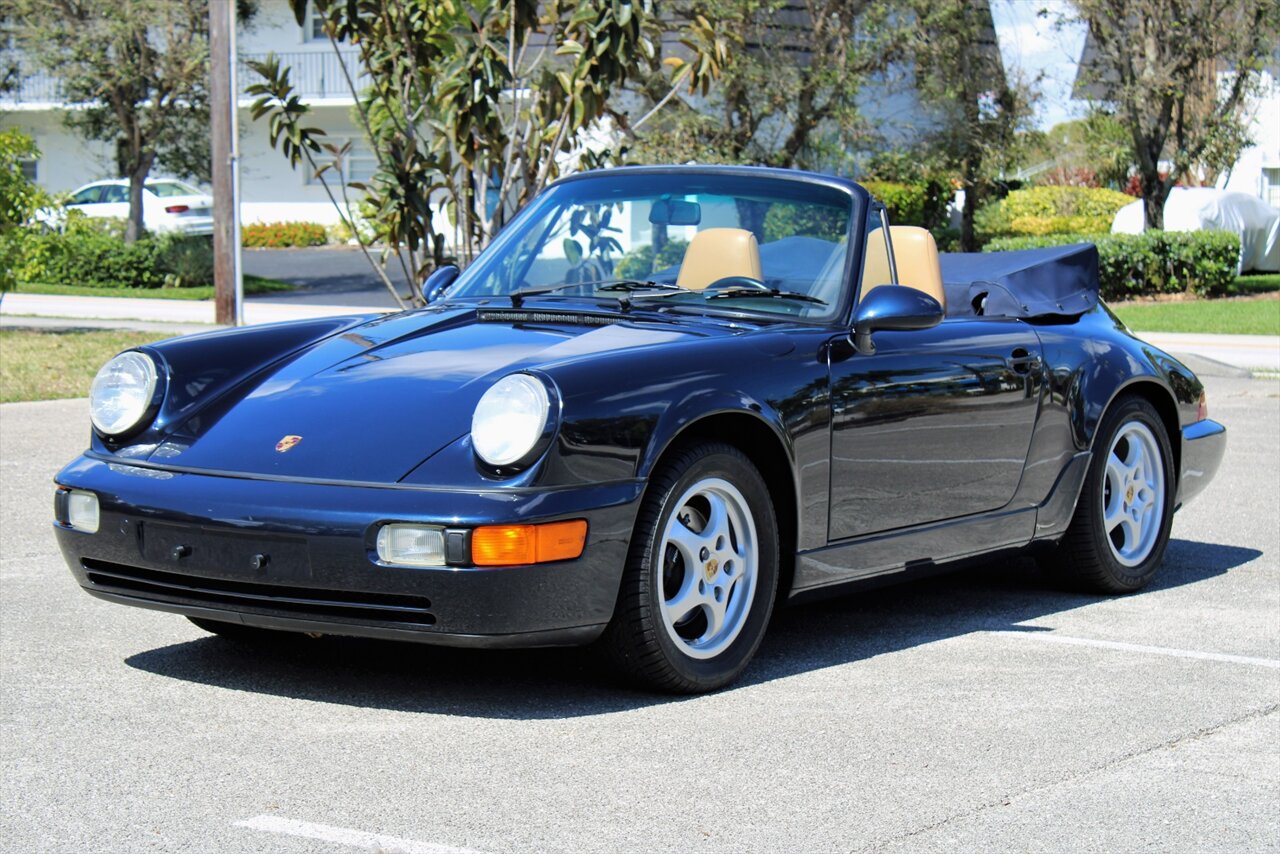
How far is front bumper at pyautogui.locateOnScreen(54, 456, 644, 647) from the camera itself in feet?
14.1

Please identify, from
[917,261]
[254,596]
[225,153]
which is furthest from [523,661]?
[225,153]

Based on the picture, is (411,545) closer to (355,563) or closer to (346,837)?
(355,563)

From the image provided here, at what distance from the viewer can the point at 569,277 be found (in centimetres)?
577

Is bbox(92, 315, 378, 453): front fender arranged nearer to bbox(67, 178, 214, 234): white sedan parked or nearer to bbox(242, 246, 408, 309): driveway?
bbox(242, 246, 408, 309): driveway

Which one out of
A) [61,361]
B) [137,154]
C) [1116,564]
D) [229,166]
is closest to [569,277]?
[1116,564]

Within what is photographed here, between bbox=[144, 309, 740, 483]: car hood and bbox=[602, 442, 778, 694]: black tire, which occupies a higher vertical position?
bbox=[144, 309, 740, 483]: car hood

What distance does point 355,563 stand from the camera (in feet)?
14.1

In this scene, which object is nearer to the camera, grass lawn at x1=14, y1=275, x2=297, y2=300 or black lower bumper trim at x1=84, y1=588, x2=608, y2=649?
black lower bumper trim at x1=84, y1=588, x2=608, y2=649

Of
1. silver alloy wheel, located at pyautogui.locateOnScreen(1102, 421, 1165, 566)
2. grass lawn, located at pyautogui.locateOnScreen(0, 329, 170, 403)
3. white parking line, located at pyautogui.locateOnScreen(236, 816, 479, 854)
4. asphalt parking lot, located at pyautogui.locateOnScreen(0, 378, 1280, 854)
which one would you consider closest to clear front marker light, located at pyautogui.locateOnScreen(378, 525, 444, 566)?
asphalt parking lot, located at pyautogui.locateOnScreen(0, 378, 1280, 854)

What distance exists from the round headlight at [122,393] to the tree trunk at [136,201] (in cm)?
2492

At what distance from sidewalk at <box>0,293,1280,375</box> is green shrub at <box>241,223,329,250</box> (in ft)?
51.8

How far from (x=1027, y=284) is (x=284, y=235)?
119 ft

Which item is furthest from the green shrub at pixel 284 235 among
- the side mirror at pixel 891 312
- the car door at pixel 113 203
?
the side mirror at pixel 891 312

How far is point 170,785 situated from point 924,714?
197cm
